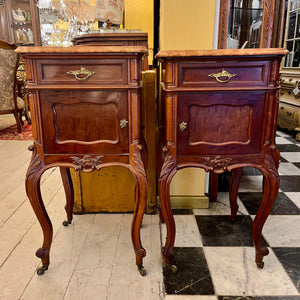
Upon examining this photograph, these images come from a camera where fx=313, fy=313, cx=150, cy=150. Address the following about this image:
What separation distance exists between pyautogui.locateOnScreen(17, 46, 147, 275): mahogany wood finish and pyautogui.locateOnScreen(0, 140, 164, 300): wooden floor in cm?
27

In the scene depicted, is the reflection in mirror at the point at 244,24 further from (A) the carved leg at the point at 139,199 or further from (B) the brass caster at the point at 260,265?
(B) the brass caster at the point at 260,265

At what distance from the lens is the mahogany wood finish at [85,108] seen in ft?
3.79

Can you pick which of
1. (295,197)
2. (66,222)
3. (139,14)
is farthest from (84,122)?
(139,14)

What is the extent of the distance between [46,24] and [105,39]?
4.34 metres

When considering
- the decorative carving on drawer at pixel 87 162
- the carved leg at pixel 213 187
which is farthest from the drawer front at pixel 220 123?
the carved leg at pixel 213 187

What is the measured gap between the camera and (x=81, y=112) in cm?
122

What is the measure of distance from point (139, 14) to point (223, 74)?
2.34m

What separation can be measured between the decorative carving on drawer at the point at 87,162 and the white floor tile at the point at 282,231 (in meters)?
0.97

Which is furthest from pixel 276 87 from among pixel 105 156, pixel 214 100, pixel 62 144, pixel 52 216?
pixel 52 216

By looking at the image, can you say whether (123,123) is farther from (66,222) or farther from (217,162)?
(66,222)

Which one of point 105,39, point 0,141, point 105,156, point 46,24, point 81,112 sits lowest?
point 0,141

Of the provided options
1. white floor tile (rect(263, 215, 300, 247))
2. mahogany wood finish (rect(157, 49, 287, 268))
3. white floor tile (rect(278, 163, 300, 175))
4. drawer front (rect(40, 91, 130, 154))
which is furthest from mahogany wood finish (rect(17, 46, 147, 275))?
white floor tile (rect(278, 163, 300, 175))

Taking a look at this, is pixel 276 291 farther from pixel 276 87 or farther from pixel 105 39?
pixel 105 39

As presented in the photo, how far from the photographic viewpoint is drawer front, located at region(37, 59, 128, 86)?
45.7 inches
